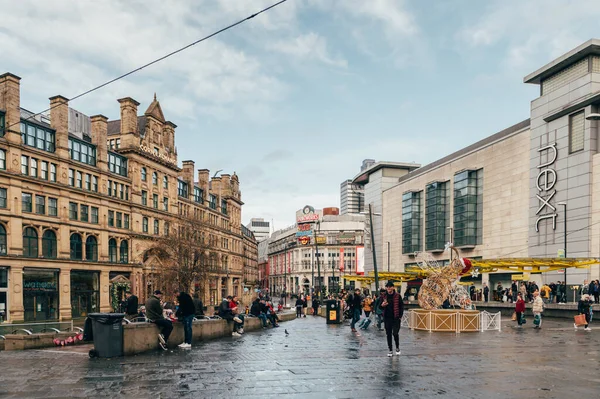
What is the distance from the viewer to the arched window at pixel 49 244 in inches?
1986

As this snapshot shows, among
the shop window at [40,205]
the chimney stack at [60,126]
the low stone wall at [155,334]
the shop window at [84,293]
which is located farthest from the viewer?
the shop window at [84,293]

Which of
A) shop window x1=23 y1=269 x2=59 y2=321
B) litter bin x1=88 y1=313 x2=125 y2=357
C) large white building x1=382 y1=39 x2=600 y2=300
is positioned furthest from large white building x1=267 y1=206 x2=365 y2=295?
litter bin x1=88 y1=313 x2=125 y2=357

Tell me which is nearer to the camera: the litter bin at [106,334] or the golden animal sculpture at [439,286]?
the litter bin at [106,334]

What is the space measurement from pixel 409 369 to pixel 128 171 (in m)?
59.5

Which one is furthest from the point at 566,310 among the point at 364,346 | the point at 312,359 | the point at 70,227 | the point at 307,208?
the point at 307,208

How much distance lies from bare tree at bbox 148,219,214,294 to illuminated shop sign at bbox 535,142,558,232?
121 feet

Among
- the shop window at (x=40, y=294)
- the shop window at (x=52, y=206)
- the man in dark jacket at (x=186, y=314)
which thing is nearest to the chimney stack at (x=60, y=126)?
the shop window at (x=52, y=206)

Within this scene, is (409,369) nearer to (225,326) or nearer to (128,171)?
(225,326)

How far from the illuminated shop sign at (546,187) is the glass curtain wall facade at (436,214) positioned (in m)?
20.4

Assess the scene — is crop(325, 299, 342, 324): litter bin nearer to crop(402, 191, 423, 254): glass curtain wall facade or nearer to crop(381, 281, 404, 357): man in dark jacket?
crop(381, 281, 404, 357): man in dark jacket

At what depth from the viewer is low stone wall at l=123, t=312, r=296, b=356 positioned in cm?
1370

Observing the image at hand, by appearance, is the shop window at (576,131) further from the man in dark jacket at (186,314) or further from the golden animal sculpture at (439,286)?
the man in dark jacket at (186,314)

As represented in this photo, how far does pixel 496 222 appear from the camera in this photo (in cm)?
6309

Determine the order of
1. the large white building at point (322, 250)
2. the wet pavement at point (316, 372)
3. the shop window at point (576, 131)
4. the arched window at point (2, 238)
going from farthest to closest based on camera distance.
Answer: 1. the large white building at point (322, 250)
2. the shop window at point (576, 131)
3. the arched window at point (2, 238)
4. the wet pavement at point (316, 372)
